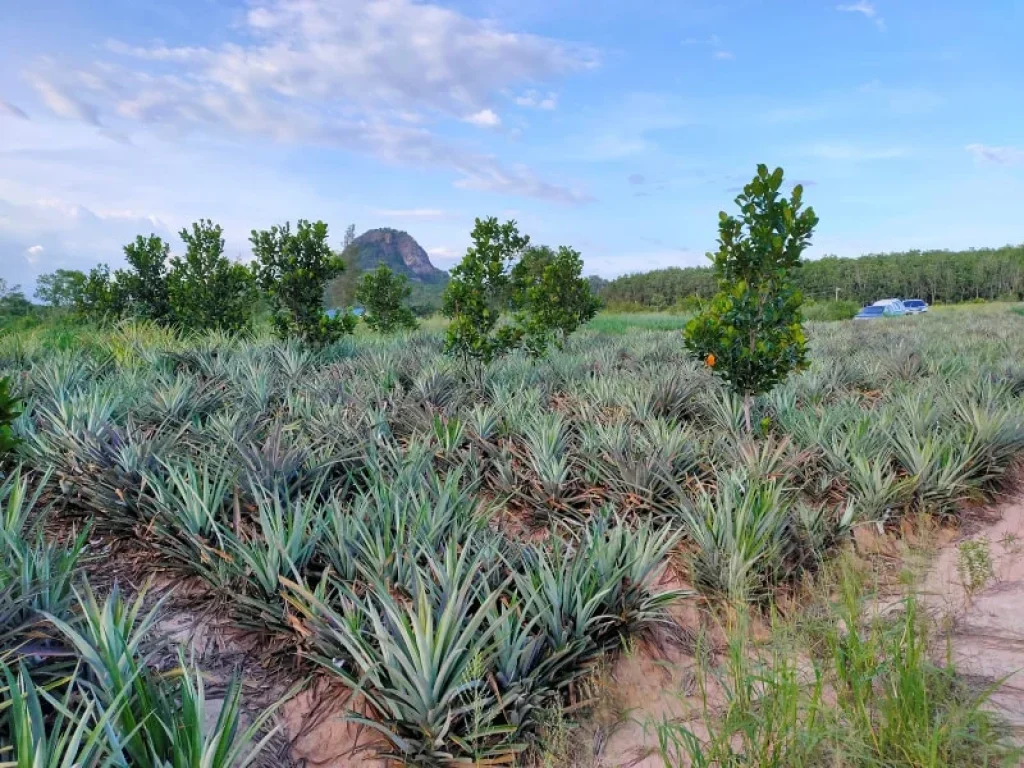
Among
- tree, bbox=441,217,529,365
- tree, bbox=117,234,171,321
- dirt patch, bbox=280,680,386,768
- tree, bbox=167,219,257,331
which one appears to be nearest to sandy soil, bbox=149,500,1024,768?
dirt patch, bbox=280,680,386,768

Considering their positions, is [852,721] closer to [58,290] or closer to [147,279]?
[147,279]

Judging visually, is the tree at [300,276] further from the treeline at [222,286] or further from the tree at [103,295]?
the tree at [103,295]

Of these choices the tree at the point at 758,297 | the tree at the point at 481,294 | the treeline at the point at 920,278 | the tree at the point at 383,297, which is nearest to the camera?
the tree at the point at 758,297

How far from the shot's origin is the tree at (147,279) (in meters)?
14.6

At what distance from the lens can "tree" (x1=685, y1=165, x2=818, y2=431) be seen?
5715 millimetres

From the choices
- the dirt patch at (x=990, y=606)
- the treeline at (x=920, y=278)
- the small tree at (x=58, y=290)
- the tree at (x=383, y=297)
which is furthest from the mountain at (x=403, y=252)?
the dirt patch at (x=990, y=606)

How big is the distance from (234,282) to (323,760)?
486 inches

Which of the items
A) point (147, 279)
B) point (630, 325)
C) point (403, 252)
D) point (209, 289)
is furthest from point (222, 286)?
point (403, 252)

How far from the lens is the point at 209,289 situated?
13047mm

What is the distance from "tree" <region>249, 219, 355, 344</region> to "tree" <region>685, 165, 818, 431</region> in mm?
6460

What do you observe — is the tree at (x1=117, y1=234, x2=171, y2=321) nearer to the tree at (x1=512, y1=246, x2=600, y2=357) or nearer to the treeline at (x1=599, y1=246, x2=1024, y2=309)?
the tree at (x1=512, y1=246, x2=600, y2=357)

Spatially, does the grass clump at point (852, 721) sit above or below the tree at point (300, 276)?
below

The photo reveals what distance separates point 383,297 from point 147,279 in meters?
5.63

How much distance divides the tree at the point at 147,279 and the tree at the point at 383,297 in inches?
190
